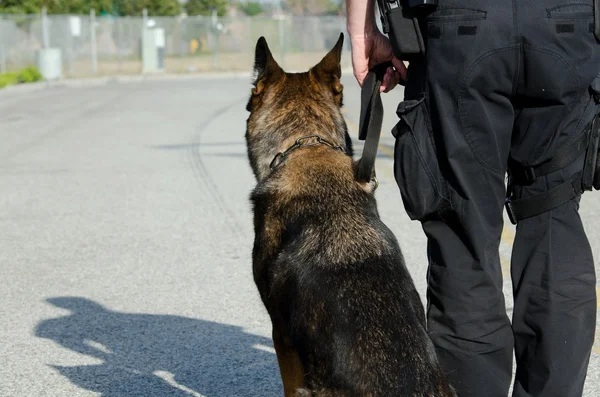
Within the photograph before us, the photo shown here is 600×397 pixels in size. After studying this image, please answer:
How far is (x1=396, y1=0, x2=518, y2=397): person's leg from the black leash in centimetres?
20

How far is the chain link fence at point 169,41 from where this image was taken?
32312 mm

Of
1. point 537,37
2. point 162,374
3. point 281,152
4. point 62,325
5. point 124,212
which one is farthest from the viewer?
point 124,212

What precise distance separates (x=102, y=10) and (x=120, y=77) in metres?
22.8

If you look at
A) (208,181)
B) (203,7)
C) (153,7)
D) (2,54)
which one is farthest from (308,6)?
(208,181)

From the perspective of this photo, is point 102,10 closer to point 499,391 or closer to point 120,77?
point 120,77

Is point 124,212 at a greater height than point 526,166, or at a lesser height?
lesser

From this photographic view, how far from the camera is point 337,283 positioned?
293 centimetres

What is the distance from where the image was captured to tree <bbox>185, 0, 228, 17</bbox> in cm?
6397

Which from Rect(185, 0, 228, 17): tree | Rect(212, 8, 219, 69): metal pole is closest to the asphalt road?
Rect(212, 8, 219, 69): metal pole

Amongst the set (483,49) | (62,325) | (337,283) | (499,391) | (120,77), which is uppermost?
(483,49)

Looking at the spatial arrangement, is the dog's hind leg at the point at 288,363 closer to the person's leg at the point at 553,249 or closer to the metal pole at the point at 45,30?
the person's leg at the point at 553,249

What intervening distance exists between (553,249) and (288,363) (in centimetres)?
96

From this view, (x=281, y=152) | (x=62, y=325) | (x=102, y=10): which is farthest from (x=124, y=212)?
(x=102, y=10)

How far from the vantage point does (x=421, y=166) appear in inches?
117
